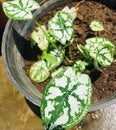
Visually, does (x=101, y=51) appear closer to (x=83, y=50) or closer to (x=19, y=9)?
(x=83, y=50)

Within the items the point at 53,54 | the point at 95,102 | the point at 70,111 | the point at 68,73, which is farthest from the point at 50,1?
the point at 70,111

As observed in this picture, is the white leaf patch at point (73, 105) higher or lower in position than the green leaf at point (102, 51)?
higher

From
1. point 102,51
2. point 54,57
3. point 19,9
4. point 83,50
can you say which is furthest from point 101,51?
point 19,9

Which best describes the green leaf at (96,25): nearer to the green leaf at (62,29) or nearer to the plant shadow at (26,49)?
the green leaf at (62,29)

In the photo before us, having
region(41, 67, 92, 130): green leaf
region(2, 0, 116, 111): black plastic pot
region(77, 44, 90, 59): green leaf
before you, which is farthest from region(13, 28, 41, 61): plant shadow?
region(41, 67, 92, 130): green leaf

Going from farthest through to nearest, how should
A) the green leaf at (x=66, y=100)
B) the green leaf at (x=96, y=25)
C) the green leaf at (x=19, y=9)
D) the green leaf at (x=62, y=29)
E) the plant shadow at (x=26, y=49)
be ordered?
the plant shadow at (x=26, y=49) < the green leaf at (x=96, y=25) < the green leaf at (x=62, y=29) < the green leaf at (x=19, y=9) < the green leaf at (x=66, y=100)

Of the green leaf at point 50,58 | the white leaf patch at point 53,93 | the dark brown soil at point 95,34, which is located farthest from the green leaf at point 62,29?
the white leaf patch at point 53,93

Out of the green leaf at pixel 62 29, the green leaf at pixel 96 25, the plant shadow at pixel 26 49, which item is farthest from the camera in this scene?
the plant shadow at pixel 26 49

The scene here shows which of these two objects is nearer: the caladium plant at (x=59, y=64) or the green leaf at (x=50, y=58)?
the caladium plant at (x=59, y=64)
